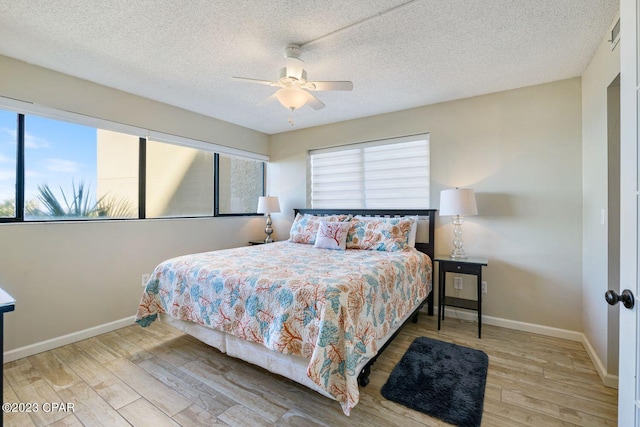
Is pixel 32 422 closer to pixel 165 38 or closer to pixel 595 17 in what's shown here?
pixel 165 38

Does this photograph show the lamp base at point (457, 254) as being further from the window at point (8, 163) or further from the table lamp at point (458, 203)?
the window at point (8, 163)

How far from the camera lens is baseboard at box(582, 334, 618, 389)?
6.42 feet

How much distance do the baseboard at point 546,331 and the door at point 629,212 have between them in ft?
4.72

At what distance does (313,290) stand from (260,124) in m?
3.24

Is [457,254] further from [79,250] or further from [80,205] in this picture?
[80,205]

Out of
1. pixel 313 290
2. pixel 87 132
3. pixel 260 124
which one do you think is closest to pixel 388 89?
pixel 260 124

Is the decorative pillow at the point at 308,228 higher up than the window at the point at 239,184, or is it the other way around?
the window at the point at 239,184

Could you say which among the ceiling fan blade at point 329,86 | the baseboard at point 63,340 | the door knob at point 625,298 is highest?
the ceiling fan blade at point 329,86

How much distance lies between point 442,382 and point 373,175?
2564 millimetres

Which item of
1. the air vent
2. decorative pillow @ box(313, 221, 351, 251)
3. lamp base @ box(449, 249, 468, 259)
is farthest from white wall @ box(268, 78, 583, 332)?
decorative pillow @ box(313, 221, 351, 251)

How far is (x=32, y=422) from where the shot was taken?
1.67m

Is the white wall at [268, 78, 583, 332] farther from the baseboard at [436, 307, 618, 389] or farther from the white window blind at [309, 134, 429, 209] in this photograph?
the white window blind at [309, 134, 429, 209]

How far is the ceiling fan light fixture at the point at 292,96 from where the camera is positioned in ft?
7.20

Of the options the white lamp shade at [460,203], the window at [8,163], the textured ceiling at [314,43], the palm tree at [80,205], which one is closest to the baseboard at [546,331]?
the white lamp shade at [460,203]
